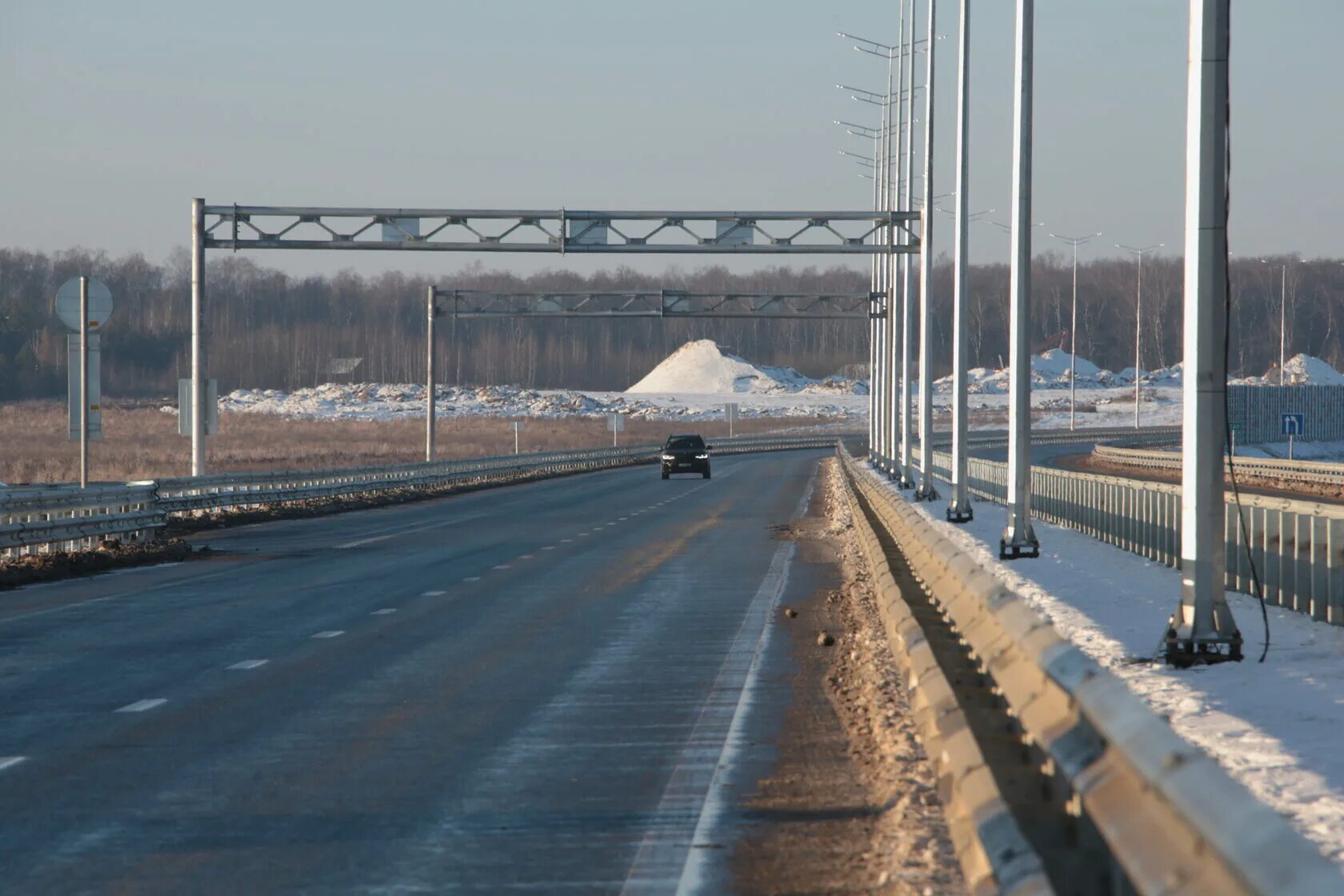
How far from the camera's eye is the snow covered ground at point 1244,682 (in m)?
8.12

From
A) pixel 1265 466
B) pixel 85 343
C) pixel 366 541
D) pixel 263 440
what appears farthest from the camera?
pixel 263 440

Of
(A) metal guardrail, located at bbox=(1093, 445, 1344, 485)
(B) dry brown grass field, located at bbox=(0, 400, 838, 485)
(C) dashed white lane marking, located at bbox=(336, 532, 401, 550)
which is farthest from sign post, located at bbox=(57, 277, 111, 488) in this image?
(A) metal guardrail, located at bbox=(1093, 445, 1344, 485)

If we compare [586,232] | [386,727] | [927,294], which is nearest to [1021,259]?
[386,727]

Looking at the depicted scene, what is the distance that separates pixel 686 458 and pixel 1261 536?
163ft

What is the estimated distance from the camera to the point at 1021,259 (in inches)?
917

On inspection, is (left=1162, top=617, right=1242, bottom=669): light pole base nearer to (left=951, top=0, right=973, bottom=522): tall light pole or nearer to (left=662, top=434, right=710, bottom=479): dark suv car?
(left=951, top=0, right=973, bottom=522): tall light pole

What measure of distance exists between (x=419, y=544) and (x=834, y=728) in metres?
19.5

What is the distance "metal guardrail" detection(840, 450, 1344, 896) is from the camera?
3242 millimetres

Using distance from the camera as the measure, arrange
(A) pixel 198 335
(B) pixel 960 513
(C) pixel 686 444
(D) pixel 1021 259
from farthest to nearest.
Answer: (C) pixel 686 444
(A) pixel 198 335
(B) pixel 960 513
(D) pixel 1021 259

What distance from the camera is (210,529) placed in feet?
115

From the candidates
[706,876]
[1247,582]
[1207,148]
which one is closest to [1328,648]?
[1207,148]

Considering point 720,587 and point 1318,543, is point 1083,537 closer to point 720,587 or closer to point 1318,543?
point 720,587

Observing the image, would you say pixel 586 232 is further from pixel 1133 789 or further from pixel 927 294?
pixel 1133 789

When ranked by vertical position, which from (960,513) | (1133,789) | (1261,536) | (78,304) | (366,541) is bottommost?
(366,541)
